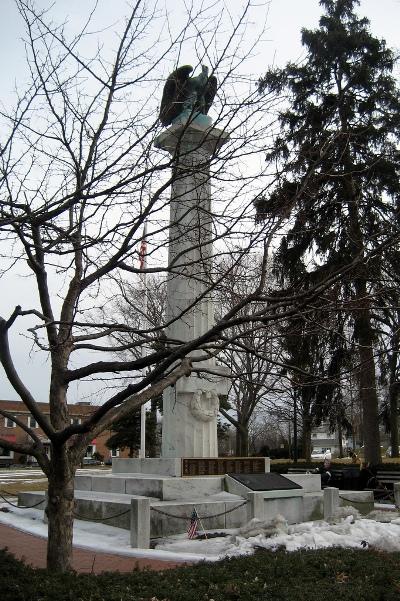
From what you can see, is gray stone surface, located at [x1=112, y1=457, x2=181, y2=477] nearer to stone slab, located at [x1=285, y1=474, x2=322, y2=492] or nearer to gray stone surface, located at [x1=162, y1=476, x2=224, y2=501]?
gray stone surface, located at [x1=162, y1=476, x2=224, y2=501]

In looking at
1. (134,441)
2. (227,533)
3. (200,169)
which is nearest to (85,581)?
(200,169)

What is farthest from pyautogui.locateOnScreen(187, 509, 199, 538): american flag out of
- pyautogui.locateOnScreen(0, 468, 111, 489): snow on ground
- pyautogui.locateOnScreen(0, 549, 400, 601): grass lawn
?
pyautogui.locateOnScreen(0, 468, 111, 489): snow on ground

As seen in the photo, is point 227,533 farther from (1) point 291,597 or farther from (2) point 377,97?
(2) point 377,97

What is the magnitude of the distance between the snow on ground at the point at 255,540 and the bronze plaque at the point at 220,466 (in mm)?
2443

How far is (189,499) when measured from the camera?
12969 millimetres

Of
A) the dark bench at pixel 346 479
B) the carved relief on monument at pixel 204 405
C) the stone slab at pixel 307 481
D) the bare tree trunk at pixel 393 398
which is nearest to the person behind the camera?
the carved relief on monument at pixel 204 405

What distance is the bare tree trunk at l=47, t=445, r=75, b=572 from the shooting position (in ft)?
19.1

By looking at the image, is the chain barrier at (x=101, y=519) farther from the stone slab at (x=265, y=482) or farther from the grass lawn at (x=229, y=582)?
the grass lawn at (x=229, y=582)

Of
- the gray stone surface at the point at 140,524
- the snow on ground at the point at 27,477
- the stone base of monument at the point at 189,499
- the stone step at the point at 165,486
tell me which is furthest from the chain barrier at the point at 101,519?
the snow on ground at the point at 27,477

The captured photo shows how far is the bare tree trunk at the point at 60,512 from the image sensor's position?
5816 millimetres

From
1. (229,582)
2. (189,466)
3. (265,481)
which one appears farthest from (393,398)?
(229,582)

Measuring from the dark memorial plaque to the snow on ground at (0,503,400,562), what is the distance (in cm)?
206

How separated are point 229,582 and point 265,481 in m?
8.90

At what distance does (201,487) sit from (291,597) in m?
8.54
